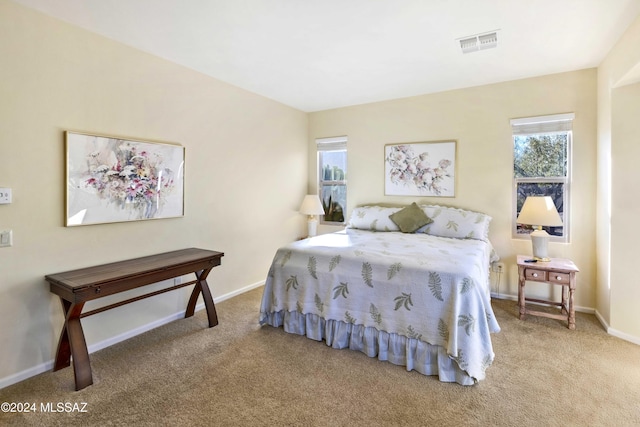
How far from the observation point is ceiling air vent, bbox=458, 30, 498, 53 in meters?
2.51

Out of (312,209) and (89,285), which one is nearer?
(89,285)

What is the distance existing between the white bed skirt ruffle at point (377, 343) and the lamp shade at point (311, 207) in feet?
6.03

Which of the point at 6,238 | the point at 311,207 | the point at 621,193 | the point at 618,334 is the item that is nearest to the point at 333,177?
the point at 311,207

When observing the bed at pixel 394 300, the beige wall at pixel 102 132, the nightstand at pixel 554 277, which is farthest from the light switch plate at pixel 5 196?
→ the nightstand at pixel 554 277

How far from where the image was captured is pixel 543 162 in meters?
3.46

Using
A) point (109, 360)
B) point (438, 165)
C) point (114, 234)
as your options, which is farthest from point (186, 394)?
point (438, 165)

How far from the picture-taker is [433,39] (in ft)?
8.44

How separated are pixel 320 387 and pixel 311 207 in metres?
2.72

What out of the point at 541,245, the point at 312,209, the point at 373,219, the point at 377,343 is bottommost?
the point at 377,343

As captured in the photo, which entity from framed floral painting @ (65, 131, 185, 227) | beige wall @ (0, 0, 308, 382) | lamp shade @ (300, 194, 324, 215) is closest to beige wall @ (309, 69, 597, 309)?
lamp shade @ (300, 194, 324, 215)

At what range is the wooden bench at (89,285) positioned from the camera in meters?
2.06

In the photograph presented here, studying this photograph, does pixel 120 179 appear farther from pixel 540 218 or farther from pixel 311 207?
pixel 540 218

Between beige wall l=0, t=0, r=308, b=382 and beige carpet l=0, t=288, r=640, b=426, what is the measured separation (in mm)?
412

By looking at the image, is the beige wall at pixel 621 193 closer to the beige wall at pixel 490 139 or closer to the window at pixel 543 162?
the beige wall at pixel 490 139
